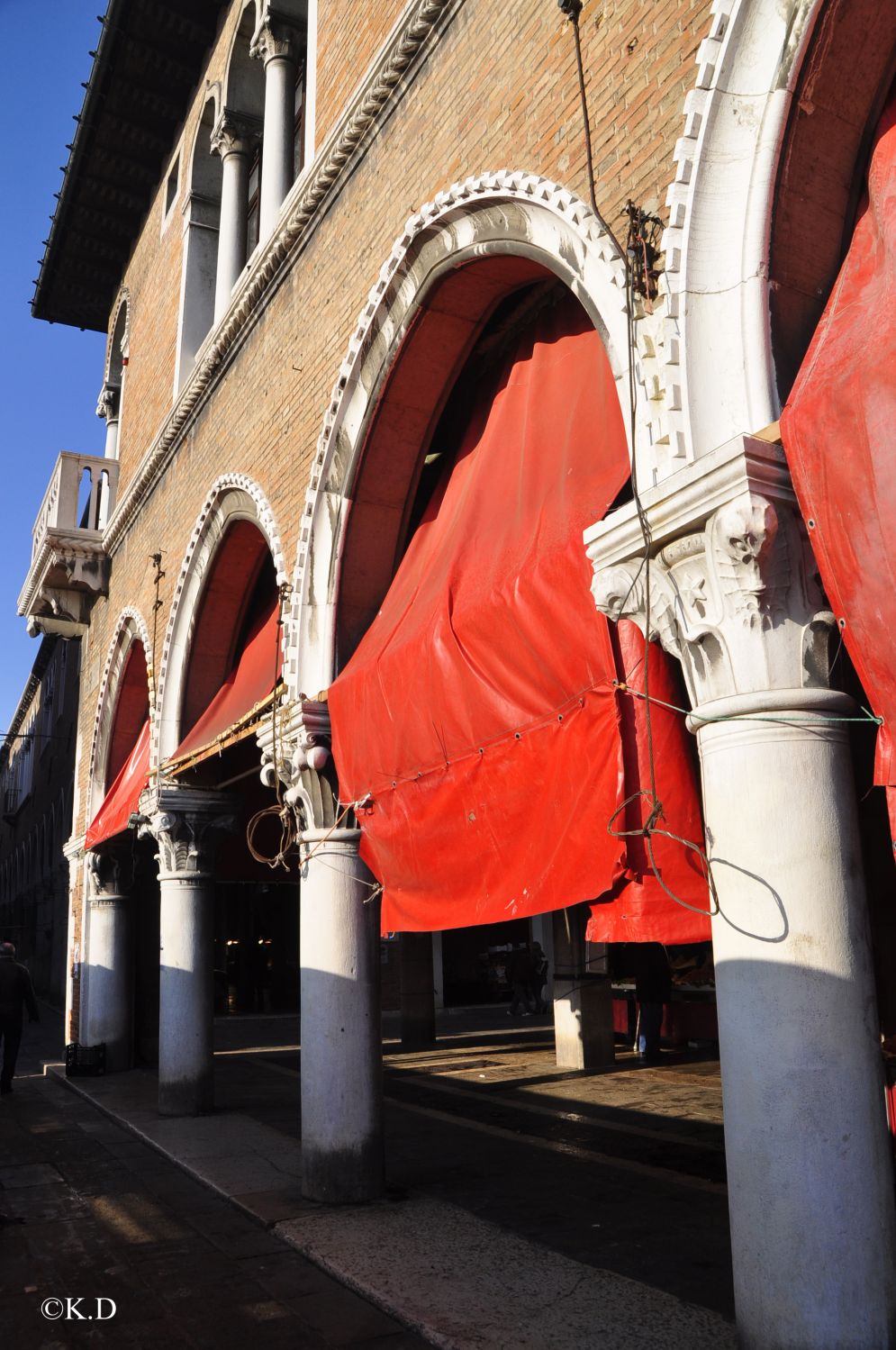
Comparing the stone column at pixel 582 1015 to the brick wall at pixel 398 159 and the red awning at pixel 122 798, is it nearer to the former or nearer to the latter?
the red awning at pixel 122 798

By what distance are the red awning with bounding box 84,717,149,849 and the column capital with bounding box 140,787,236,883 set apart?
2.78 ft

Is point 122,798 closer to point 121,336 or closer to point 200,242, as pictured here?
point 200,242

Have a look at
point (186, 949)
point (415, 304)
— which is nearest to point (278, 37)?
point (415, 304)

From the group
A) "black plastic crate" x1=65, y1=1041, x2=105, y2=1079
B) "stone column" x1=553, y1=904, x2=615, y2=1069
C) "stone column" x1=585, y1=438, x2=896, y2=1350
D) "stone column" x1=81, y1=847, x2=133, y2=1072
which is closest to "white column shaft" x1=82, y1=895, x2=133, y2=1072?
"stone column" x1=81, y1=847, x2=133, y2=1072

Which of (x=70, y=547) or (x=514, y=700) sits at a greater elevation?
(x=70, y=547)

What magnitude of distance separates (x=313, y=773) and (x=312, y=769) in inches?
1.3

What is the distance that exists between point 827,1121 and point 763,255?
9.23ft

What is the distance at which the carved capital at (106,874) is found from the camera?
13.1 metres

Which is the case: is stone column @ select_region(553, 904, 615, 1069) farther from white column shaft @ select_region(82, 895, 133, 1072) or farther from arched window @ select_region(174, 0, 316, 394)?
arched window @ select_region(174, 0, 316, 394)

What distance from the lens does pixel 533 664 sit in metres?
4.61

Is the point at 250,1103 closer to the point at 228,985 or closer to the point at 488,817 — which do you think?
the point at 488,817

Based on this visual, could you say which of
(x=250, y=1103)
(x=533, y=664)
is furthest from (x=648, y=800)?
(x=250, y=1103)

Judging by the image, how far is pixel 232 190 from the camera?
1068 cm

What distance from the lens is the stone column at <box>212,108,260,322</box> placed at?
10.4m
